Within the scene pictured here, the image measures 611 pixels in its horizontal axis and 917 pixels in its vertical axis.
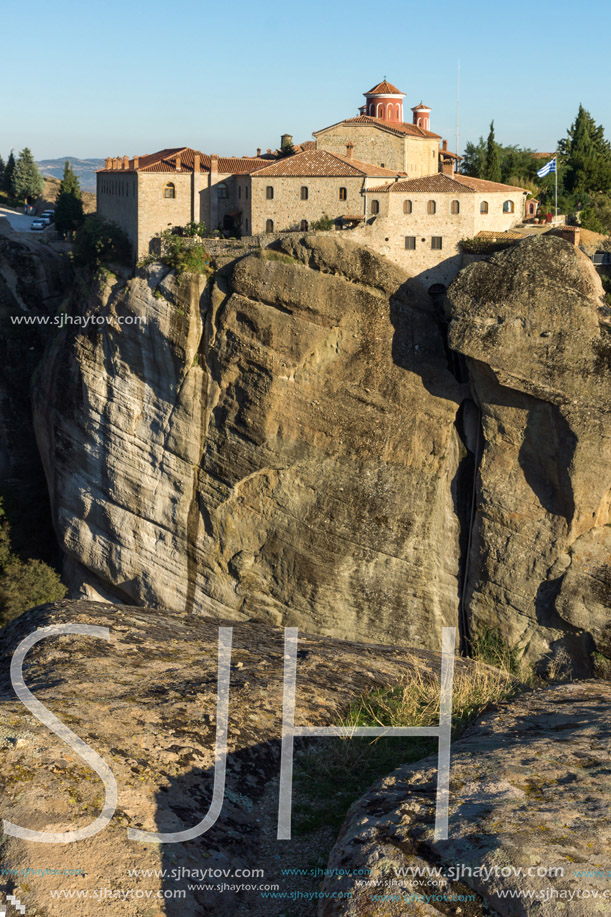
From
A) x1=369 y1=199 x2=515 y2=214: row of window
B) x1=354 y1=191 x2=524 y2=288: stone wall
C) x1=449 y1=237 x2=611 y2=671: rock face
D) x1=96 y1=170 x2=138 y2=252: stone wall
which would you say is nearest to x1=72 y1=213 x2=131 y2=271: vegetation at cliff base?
x1=96 y1=170 x2=138 y2=252: stone wall

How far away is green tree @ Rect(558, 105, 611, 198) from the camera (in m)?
43.1

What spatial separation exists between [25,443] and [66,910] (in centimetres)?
4500

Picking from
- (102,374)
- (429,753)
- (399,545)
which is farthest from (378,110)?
(429,753)

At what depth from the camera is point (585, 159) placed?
142ft

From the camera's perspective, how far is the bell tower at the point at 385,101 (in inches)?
1690

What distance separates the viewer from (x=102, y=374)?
118 feet

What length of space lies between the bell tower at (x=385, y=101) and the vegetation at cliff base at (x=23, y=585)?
2459cm

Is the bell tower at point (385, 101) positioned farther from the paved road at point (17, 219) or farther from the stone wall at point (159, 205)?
the paved road at point (17, 219)

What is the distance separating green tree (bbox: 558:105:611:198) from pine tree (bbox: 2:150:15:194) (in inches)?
1763

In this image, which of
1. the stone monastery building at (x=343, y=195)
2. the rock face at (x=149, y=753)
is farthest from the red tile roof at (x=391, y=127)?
the rock face at (x=149, y=753)

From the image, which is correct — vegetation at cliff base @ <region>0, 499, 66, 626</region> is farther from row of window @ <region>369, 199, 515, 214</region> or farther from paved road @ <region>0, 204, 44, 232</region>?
paved road @ <region>0, 204, 44, 232</region>

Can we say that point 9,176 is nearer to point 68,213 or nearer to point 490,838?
point 68,213

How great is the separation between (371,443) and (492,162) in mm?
17139

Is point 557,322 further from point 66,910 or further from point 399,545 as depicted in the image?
point 66,910
